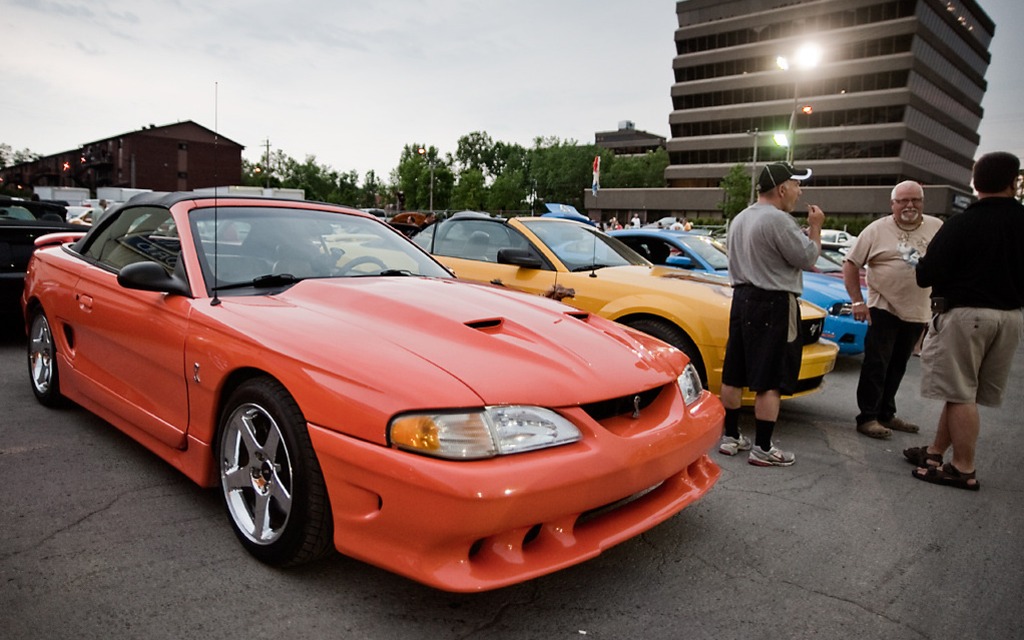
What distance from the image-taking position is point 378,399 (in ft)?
7.00

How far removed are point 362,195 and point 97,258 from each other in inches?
4307

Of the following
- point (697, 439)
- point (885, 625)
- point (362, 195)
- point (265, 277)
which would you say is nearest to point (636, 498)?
point (697, 439)

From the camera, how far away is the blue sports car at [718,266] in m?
7.12

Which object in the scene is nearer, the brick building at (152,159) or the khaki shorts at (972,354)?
the khaki shorts at (972,354)

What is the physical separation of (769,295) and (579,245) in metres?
2.38

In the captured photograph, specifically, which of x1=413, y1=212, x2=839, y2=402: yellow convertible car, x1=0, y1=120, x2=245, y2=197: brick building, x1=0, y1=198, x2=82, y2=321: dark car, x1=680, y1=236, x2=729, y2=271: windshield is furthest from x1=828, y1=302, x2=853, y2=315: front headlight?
x1=0, y1=120, x2=245, y2=197: brick building

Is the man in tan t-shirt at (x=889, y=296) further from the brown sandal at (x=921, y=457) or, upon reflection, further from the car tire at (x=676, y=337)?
the car tire at (x=676, y=337)

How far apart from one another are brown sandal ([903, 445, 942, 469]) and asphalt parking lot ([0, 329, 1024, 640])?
→ 233 millimetres

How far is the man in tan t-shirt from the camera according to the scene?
487 centimetres

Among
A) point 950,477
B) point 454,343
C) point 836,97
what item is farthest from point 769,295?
point 836,97

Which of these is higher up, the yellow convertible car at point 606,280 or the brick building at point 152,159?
the brick building at point 152,159

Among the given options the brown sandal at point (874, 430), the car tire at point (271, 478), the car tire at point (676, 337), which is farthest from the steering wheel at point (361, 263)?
the brown sandal at point (874, 430)

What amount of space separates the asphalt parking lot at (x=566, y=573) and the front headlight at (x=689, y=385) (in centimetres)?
63

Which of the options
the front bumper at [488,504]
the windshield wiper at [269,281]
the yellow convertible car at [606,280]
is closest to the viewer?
the front bumper at [488,504]
